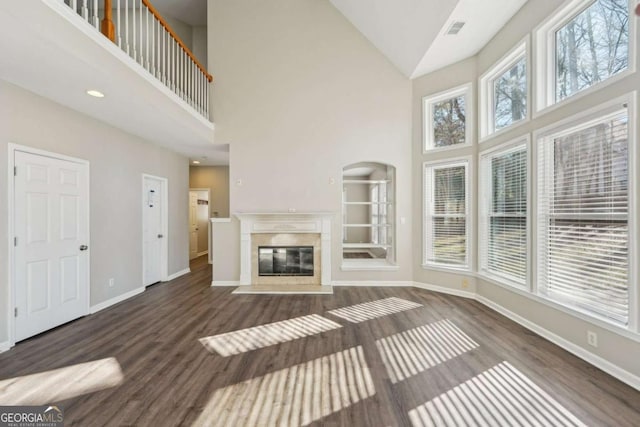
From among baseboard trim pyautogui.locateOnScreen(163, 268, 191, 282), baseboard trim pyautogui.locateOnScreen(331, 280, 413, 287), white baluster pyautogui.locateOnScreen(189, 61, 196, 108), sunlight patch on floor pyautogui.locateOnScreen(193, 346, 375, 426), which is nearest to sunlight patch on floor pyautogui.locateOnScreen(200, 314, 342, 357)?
sunlight patch on floor pyautogui.locateOnScreen(193, 346, 375, 426)

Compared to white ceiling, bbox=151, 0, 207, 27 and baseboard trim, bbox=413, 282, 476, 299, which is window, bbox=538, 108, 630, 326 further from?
white ceiling, bbox=151, 0, 207, 27

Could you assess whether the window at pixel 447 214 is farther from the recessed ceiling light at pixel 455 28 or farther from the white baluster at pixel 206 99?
the white baluster at pixel 206 99

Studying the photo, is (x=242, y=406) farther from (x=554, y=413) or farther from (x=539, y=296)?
(x=539, y=296)

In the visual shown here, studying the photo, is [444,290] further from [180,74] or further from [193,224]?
[193,224]

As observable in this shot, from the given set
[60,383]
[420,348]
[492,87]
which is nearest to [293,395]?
[420,348]

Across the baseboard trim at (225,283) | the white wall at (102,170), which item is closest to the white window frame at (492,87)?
the baseboard trim at (225,283)

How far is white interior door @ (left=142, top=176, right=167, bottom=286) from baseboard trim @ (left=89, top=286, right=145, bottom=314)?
303 millimetres

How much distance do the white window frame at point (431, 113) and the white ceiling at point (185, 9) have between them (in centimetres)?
499

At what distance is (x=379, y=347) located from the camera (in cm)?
282

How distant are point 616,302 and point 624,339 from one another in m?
0.28

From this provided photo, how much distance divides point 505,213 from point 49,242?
565 cm

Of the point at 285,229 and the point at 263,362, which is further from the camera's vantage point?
the point at 285,229

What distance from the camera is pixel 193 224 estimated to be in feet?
28.2

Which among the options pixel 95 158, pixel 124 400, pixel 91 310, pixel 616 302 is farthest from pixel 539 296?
pixel 95 158
